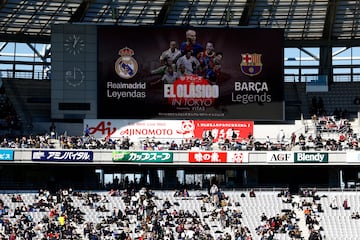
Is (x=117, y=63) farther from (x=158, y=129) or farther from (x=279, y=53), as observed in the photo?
(x=279, y=53)

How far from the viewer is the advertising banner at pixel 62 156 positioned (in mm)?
51531

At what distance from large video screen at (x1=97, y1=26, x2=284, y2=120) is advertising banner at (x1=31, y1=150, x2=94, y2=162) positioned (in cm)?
446

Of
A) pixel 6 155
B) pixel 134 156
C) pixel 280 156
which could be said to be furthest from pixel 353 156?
pixel 6 155

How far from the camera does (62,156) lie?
5175 cm

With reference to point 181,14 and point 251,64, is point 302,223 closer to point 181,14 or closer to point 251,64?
point 251,64

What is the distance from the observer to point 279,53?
56719mm

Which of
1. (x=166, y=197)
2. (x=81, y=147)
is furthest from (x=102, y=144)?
(x=166, y=197)

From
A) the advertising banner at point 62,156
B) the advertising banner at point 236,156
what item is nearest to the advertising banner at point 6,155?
the advertising banner at point 62,156

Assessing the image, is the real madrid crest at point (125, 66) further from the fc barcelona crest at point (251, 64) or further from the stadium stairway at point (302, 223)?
the stadium stairway at point (302, 223)

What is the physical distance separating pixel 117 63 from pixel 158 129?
4735mm

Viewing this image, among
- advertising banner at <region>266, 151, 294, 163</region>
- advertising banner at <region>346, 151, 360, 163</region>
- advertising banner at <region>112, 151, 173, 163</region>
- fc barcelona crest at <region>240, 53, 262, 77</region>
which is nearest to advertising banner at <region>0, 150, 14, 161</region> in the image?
advertising banner at <region>112, 151, 173, 163</region>

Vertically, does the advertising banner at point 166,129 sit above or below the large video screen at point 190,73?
below

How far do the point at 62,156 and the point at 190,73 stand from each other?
10.0 meters

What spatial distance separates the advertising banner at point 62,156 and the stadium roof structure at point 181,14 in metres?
9.09
